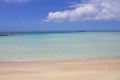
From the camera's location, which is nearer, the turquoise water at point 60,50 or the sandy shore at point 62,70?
the sandy shore at point 62,70

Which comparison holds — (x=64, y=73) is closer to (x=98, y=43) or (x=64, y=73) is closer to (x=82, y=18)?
(x=82, y=18)

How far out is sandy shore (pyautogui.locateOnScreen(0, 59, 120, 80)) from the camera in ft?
A: 10.00

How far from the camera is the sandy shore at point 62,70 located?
10.00 ft

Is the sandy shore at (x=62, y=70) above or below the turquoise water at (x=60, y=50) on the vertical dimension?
below

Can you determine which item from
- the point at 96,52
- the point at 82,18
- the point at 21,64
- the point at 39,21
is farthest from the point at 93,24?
the point at 21,64

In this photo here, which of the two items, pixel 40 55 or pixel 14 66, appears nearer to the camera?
pixel 14 66

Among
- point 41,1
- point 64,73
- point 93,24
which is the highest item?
point 41,1

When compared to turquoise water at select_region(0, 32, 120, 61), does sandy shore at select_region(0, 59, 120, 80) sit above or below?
below

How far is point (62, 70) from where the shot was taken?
11.2 feet

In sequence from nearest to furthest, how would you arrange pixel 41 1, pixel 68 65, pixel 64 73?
pixel 64 73 < pixel 68 65 < pixel 41 1

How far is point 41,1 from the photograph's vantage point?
418cm

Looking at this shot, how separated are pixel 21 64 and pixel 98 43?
1.87 meters

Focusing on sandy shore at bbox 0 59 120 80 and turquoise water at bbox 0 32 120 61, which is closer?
sandy shore at bbox 0 59 120 80

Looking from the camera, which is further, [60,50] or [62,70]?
[60,50]
